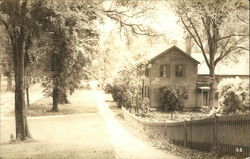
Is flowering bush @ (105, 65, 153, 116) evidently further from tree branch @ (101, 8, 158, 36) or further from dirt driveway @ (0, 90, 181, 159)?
tree branch @ (101, 8, 158, 36)

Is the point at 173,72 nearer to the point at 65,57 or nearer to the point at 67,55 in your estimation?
the point at 67,55

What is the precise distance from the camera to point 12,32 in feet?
49.7

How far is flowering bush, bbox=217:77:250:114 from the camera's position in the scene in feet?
36.2

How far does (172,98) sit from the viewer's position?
2359 centimetres

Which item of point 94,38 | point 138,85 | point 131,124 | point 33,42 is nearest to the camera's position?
point 33,42

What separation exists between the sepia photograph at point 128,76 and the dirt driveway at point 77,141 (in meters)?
0.04

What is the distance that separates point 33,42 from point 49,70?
12.2 meters

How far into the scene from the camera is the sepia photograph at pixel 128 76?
489 inches

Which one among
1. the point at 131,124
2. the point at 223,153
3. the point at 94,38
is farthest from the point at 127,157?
the point at 94,38

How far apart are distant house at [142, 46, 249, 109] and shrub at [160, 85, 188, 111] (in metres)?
0.69

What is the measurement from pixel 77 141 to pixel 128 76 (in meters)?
13.7

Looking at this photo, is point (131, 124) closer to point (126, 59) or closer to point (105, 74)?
point (126, 59)

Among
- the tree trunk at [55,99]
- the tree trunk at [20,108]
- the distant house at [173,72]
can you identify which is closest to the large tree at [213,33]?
the distant house at [173,72]

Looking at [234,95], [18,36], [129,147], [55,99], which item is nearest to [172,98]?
[129,147]
